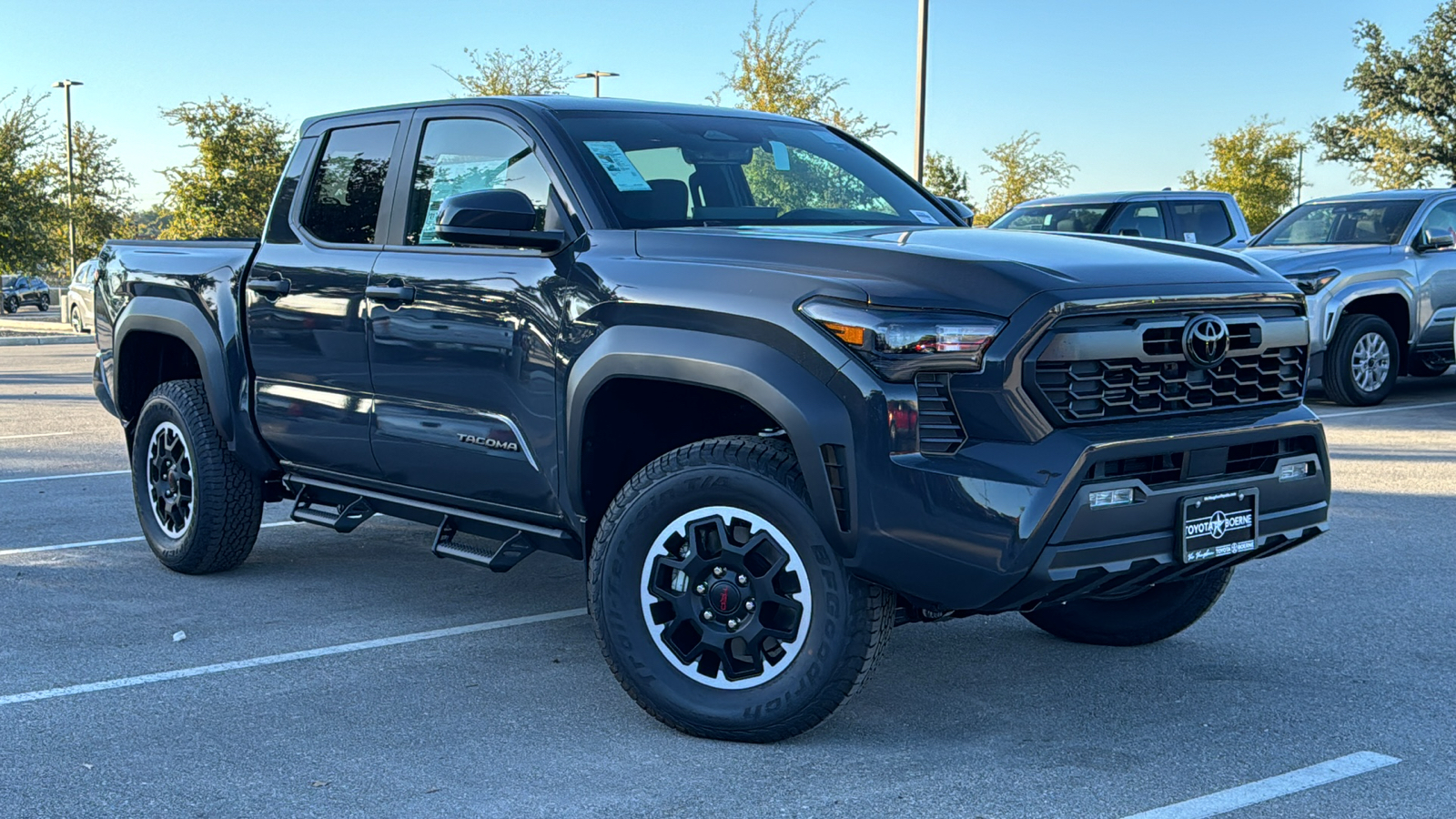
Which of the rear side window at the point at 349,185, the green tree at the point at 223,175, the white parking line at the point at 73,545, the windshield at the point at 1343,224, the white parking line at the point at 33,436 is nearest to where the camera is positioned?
the rear side window at the point at 349,185

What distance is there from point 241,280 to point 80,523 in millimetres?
2529

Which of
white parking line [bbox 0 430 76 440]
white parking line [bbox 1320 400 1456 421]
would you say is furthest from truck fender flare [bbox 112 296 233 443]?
white parking line [bbox 1320 400 1456 421]

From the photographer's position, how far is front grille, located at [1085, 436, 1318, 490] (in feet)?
12.5

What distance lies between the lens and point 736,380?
402 centimetres

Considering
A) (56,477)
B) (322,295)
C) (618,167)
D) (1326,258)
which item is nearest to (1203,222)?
(1326,258)

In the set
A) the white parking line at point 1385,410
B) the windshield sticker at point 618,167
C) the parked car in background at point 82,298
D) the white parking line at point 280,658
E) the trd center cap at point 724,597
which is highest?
the windshield sticker at point 618,167

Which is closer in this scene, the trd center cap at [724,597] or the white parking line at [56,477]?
the trd center cap at [724,597]

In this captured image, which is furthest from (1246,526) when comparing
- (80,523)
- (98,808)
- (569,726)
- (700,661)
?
(80,523)

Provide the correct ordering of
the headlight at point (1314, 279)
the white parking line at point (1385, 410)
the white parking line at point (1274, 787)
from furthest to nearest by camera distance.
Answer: the headlight at point (1314, 279) < the white parking line at point (1385, 410) < the white parking line at point (1274, 787)

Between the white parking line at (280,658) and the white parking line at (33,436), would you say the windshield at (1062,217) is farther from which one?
the white parking line at (280,658)

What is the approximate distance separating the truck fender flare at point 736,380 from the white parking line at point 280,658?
126 cm

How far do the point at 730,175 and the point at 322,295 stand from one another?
1650 millimetres

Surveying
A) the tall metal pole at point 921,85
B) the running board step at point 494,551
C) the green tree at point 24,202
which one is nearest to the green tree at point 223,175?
the green tree at point 24,202

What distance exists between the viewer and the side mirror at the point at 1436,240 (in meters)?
12.7
